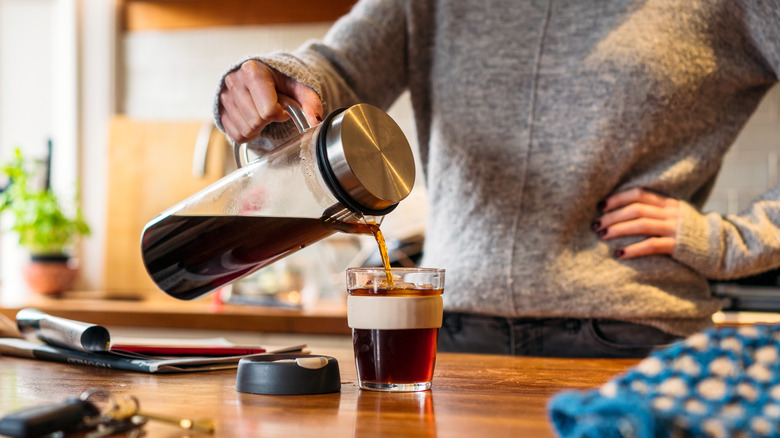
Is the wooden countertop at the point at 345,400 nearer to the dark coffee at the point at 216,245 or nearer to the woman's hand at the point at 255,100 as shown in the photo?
the dark coffee at the point at 216,245

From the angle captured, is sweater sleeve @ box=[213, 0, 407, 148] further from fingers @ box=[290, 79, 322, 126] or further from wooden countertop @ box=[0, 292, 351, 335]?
wooden countertop @ box=[0, 292, 351, 335]

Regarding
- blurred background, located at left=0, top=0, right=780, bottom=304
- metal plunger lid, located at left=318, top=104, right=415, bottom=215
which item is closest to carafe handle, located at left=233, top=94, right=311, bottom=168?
metal plunger lid, located at left=318, top=104, right=415, bottom=215

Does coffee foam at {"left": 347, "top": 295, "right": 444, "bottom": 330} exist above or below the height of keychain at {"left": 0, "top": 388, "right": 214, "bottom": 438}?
above

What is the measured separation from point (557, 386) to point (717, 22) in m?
0.63

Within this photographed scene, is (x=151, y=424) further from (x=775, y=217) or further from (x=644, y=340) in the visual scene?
(x=775, y=217)

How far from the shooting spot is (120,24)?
2.85 m

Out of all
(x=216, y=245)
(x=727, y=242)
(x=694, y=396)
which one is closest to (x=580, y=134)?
(x=727, y=242)

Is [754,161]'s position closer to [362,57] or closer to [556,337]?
[556,337]

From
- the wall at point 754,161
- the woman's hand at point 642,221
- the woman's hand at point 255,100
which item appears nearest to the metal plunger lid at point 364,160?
the woman's hand at point 255,100

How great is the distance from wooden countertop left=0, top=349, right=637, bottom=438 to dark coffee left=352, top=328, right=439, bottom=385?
0.8 inches

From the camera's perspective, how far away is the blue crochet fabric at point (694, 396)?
382mm

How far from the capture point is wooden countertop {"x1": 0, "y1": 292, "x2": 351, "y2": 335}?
1920 millimetres

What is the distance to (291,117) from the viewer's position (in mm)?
847

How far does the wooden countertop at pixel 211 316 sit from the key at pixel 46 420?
1385 millimetres
